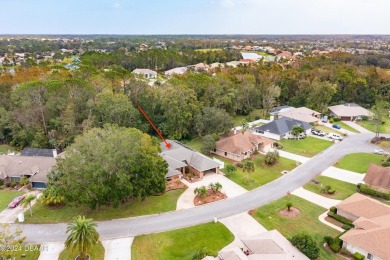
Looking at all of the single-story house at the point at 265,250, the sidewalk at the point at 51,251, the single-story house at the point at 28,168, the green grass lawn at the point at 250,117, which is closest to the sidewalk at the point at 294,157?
the green grass lawn at the point at 250,117

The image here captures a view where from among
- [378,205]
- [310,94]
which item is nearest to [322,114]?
[310,94]

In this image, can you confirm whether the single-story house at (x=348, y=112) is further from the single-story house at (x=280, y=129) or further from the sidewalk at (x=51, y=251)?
the sidewalk at (x=51, y=251)

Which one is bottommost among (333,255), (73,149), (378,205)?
(333,255)

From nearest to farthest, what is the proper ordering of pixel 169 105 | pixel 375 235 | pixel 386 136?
pixel 375 235 → pixel 169 105 → pixel 386 136

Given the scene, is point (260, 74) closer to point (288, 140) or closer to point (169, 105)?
point (288, 140)

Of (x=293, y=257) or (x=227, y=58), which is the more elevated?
(x=227, y=58)

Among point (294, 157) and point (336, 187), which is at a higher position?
point (294, 157)

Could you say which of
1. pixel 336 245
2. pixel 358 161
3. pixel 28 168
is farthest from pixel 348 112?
pixel 28 168

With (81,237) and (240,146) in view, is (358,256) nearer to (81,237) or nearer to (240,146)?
(81,237)
